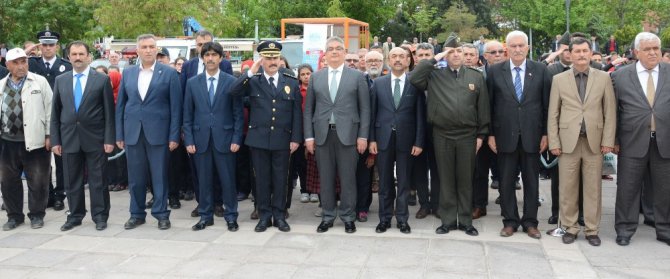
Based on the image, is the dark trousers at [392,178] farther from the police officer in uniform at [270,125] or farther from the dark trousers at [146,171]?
the dark trousers at [146,171]

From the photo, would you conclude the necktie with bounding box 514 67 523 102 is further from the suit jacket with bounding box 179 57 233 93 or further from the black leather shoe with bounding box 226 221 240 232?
the suit jacket with bounding box 179 57 233 93

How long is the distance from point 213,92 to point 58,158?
277 centimetres

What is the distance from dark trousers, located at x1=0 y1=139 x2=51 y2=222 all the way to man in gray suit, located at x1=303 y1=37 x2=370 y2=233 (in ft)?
10.2

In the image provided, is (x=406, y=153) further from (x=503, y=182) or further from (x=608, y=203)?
(x=608, y=203)

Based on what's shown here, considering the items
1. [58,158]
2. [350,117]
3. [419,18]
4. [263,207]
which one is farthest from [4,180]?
[419,18]

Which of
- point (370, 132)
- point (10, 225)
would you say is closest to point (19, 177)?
point (10, 225)

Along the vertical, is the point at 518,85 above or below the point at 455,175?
above

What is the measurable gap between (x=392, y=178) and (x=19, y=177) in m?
4.23

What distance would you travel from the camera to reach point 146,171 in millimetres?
7281

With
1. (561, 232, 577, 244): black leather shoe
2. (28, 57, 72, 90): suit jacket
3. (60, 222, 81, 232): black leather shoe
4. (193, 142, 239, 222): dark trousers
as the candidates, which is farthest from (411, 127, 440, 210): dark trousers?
(28, 57, 72, 90): suit jacket

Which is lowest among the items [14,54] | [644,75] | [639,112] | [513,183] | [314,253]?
[314,253]

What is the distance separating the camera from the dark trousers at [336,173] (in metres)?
6.86

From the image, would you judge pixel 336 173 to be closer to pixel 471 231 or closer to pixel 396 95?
pixel 396 95

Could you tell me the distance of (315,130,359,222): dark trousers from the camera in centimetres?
686
